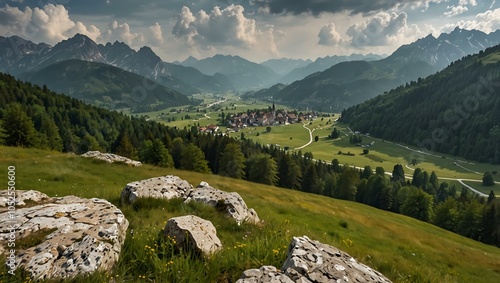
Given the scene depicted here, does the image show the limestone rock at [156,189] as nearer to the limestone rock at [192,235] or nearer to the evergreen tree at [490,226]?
the limestone rock at [192,235]

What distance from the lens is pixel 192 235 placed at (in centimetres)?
846

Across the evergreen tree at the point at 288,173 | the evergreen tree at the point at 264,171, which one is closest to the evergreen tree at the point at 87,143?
the evergreen tree at the point at 264,171

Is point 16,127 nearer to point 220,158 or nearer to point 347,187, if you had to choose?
point 220,158

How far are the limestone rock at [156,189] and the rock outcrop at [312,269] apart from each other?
8.93 meters

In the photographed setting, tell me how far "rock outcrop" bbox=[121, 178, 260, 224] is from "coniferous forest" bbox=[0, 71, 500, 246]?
190ft

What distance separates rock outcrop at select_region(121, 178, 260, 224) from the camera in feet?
43.7

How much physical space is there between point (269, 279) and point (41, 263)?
5.67 metres

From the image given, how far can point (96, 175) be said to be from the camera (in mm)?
29703

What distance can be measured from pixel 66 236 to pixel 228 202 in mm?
7033

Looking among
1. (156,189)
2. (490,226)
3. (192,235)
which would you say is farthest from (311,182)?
(192,235)

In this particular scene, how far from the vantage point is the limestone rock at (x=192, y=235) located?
331 inches

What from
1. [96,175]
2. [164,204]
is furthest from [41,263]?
[96,175]

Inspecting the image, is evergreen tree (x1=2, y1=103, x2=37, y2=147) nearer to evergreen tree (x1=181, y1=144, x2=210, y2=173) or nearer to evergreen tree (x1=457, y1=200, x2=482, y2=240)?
evergreen tree (x1=181, y1=144, x2=210, y2=173)

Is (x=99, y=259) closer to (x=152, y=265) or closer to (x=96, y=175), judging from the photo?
(x=152, y=265)
